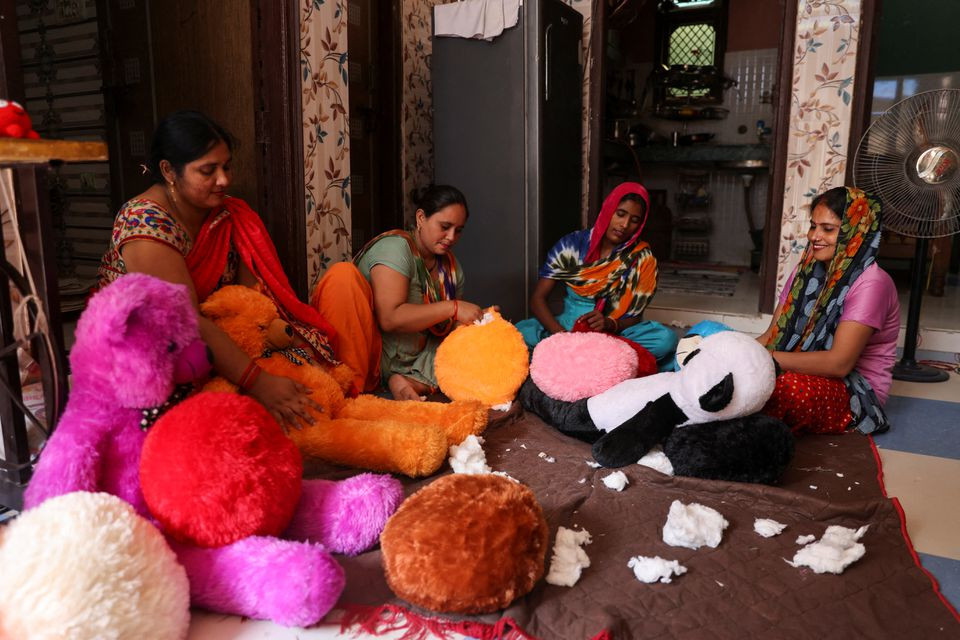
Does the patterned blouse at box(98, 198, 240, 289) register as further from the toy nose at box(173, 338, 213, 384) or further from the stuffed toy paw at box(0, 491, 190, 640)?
the stuffed toy paw at box(0, 491, 190, 640)

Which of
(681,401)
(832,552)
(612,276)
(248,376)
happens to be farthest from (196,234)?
(832,552)

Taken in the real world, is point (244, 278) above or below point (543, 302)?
above

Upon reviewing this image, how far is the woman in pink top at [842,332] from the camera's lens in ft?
6.91

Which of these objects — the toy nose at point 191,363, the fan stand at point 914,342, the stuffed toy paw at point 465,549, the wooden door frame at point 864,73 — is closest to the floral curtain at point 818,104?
the wooden door frame at point 864,73

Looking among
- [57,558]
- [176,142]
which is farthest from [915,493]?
[176,142]

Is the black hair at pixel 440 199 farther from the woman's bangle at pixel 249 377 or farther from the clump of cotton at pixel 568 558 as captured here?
the clump of cotton at pixel 568 558

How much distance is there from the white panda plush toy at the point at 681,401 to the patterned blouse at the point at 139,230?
121 cm

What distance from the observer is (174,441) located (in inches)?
48.9

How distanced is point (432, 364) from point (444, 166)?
1541 mm

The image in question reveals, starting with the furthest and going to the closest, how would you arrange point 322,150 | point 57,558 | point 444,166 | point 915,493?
point 444,166 → point 322,150 → point 915,493 → point 57,558

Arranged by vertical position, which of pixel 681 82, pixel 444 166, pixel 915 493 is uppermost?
pixel 681 82

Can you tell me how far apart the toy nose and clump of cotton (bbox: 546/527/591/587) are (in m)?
0.80

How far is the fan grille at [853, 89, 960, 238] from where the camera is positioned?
259 centimetres

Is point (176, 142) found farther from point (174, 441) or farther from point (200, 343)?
point (174, 441)
